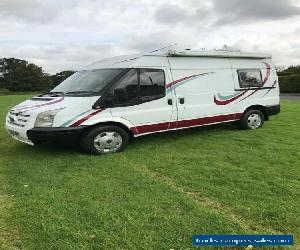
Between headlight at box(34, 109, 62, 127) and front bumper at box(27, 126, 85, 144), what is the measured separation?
116 millimetres

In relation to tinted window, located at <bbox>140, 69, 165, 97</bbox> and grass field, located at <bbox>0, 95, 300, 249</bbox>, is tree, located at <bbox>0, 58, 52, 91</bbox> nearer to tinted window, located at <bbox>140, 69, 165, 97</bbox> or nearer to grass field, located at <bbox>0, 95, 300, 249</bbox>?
tinted window, located at <bbox>140, 69, 165, 97</bbox>

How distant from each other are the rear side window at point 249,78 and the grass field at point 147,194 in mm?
2129

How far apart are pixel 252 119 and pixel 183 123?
254 centimetres


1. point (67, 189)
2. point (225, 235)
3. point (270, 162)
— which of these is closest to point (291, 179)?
point (270, 162)

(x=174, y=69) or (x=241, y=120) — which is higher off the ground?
(x=174, y=69)

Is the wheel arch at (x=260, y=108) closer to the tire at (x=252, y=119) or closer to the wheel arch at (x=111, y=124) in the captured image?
the tire at (x=252, y=119)

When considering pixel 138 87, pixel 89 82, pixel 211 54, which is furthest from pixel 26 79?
pixel 138 87

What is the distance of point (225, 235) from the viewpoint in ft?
13.7

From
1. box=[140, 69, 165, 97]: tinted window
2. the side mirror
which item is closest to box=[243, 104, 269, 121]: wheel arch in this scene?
box=[140, 69, 165, 97]: tinted window

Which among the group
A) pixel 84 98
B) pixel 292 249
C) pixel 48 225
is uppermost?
pixel 84 98

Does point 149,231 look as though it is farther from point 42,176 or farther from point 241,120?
point 241,120

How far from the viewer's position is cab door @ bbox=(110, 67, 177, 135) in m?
8.16

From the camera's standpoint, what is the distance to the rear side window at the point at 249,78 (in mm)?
10344

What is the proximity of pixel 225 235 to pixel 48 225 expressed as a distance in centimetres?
196
